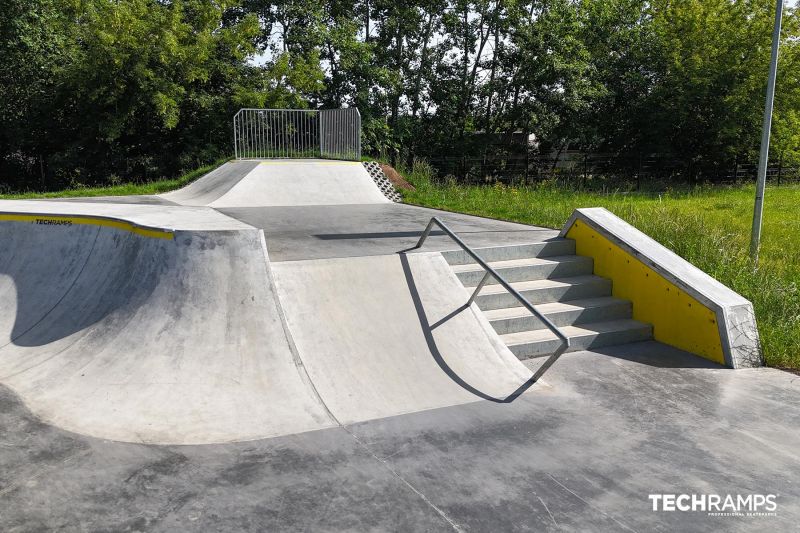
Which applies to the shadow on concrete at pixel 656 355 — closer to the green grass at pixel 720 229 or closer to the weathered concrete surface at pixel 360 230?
the green grass at pixel 720 229


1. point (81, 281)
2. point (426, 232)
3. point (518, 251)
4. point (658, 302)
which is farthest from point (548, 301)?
point (81, 281)

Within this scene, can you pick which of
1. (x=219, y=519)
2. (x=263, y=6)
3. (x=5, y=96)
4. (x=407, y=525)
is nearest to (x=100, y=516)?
(x=219, y=519)

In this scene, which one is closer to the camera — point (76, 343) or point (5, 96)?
point (76, 343)

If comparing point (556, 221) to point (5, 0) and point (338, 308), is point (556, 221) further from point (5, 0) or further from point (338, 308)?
point (5, 0)

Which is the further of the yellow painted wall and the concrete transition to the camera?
the yellow painted wall

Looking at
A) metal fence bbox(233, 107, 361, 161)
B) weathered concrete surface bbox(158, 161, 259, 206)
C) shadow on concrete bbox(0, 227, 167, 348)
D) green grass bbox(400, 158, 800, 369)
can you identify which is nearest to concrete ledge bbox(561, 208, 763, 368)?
green grass bbox(400, 158, 800, 369)

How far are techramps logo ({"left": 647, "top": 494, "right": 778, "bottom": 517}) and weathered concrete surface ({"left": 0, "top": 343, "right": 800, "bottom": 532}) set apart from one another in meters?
0.05

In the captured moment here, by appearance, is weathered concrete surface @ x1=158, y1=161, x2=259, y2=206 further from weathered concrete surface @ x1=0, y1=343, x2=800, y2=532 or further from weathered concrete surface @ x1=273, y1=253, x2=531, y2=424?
weathered concrete surface @ x1=0, y1=343, x2=800, y2=532

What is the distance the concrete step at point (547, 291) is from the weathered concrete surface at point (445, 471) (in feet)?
5.23

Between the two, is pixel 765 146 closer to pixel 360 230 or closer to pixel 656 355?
pixel 656 355

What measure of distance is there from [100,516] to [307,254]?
3796 millimetres

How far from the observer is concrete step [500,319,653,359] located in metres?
5.76

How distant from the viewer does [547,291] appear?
6.50 meters

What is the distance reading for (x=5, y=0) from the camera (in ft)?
59.1
